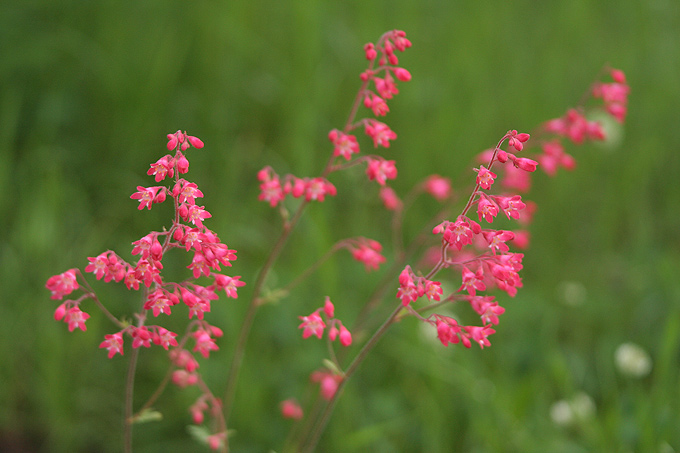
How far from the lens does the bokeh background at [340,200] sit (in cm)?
277

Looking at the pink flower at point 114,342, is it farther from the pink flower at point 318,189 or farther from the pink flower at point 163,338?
the pink flower at point 318,189

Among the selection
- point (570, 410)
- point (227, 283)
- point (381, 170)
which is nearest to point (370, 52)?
point (381, 170)

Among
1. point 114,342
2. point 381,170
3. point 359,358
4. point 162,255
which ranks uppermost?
point 381,170

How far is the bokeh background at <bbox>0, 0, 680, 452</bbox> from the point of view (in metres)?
2.77

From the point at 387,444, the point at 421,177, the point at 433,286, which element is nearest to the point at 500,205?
the point at 433,286

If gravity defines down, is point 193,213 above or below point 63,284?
above

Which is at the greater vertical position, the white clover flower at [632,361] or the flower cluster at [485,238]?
the flower cluster at [485,238]

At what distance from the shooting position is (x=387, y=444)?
2650mm

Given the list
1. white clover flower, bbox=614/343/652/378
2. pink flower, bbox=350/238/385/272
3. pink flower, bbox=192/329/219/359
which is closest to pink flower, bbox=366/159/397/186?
pink flower, bbox=350/238/385/272

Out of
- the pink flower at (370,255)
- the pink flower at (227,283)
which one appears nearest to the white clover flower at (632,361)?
the pink flower at (370,255)

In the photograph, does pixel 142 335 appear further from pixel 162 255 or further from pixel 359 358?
pixel 359 358

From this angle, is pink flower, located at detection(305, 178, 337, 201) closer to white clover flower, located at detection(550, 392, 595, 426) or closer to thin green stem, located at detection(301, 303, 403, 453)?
thin green stem, located at detection(301, 303, 403, 453)

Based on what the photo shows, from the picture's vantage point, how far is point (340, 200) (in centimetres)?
406

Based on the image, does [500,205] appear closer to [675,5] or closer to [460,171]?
Result: [460,171]
